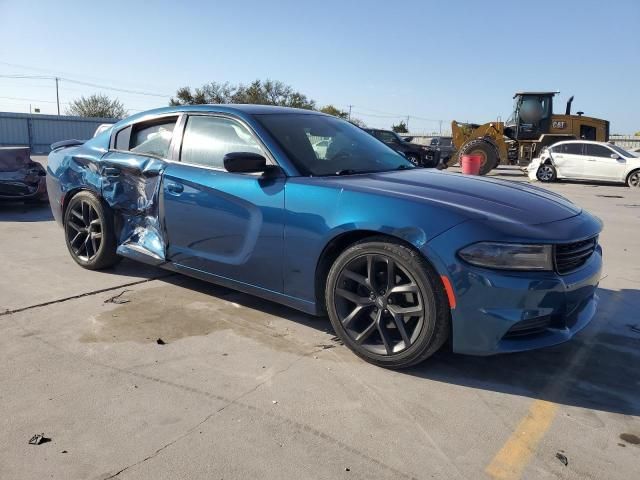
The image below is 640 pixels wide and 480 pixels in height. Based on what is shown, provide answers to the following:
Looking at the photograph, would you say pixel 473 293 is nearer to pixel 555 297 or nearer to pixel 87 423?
pixel 555 297

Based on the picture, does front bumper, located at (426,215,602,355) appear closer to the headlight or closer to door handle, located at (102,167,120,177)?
the headlight

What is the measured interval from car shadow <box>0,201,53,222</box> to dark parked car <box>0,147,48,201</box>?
9.2 inches

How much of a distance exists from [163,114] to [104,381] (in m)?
2.48

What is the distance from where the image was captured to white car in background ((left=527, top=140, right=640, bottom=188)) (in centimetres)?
1633

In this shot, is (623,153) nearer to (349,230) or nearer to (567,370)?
(567,370)

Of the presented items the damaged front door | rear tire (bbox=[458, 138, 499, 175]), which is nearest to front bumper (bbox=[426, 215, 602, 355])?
the damaged front door

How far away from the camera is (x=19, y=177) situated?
355 inches

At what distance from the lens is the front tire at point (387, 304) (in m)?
2.93

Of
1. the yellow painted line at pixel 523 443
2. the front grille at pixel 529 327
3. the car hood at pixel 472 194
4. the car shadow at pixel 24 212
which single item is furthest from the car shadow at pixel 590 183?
the yellow painted line at pixel 523 443

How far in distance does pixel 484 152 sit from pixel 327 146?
17.4m

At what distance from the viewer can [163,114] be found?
4598 millimetres

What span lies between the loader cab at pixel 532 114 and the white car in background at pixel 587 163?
13.2ft

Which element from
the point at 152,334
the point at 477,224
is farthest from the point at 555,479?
the point at 152,334

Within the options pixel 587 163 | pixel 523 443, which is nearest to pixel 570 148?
pixel 587 163
